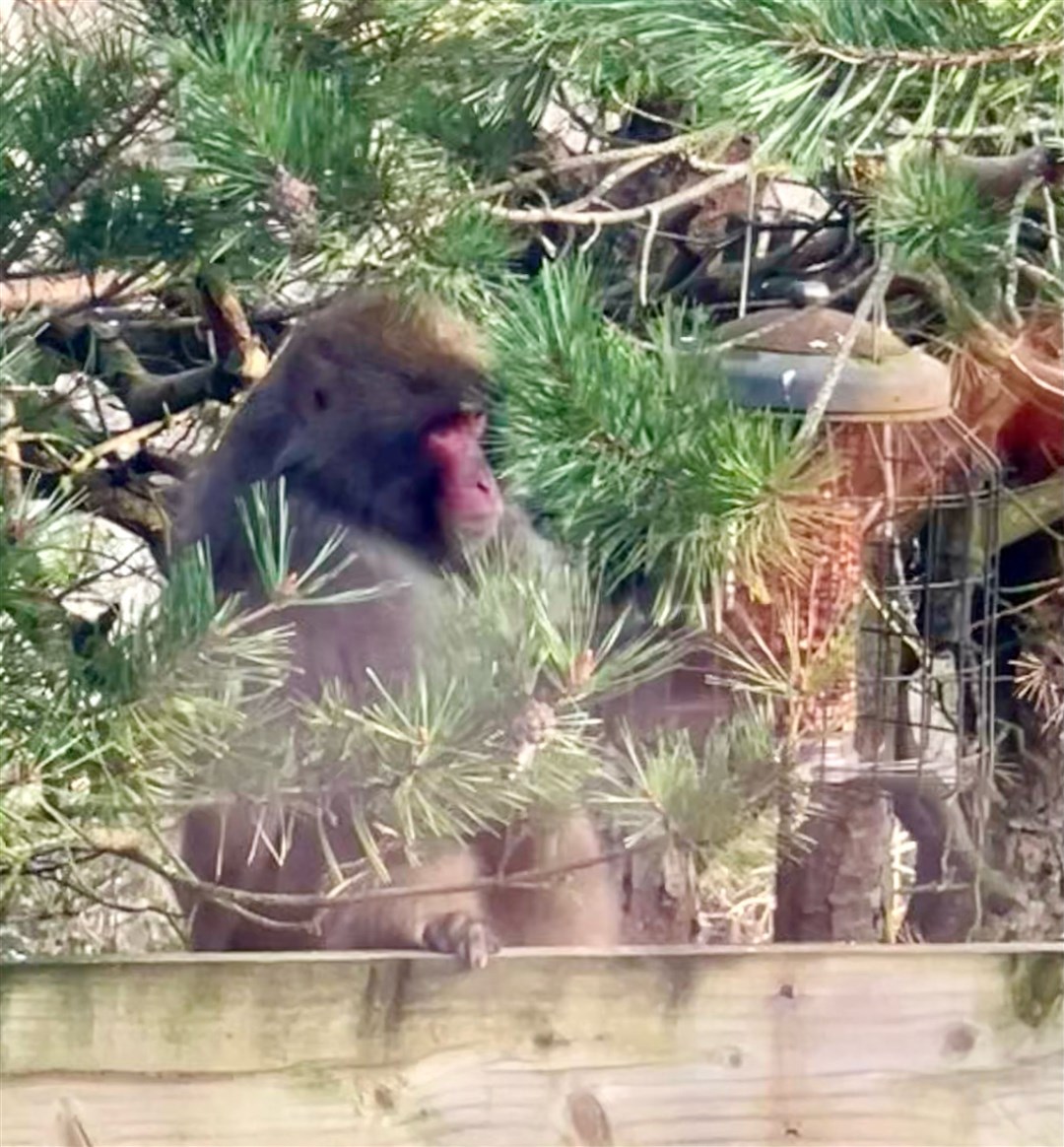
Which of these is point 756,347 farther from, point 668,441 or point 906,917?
point 906,917

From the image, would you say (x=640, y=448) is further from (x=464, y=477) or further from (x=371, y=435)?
(x=371, y=435)

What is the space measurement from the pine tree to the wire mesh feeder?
0.28 ft

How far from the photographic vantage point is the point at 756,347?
5.15 feet

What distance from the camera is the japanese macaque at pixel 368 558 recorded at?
1.45 m

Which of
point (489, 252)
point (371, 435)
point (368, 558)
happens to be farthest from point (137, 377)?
point (489, 252)

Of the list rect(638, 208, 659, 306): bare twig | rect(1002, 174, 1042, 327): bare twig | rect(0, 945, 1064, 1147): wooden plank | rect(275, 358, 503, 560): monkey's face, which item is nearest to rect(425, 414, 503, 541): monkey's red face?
rect(275, 358, 503, 560): monkey's face

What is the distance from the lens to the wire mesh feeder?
5.00 feet

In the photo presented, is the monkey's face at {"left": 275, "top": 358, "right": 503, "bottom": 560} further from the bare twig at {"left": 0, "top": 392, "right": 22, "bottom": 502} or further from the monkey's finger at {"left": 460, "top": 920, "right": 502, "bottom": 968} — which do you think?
the monkey's finger at {"left": 460, "top": 920, "right": 502, "bottom": 968}

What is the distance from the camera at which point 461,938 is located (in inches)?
52.7

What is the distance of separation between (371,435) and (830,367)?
0.59 meters

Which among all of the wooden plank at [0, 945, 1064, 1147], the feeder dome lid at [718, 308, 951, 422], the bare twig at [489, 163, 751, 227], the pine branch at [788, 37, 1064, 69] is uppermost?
the pine branch at [788, 37, 1064, 69]

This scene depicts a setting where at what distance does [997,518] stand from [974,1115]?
101 centimetres

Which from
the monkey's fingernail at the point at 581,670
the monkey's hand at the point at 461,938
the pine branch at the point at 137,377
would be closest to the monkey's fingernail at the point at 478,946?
the monkey's hand at the point at 461,938

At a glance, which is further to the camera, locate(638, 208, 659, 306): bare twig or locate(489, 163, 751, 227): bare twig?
locate(638, 208, 659, 306): bare twig
